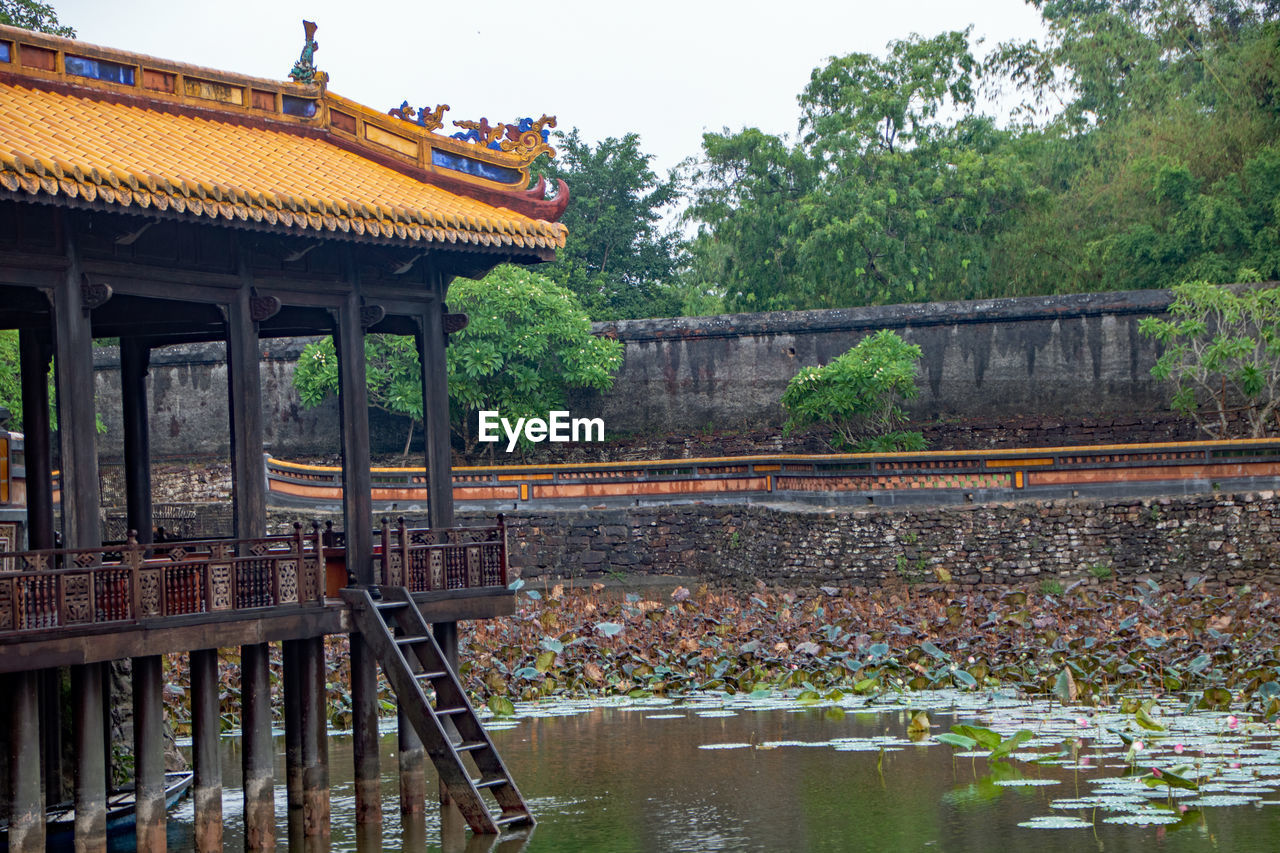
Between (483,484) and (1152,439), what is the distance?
1262 cm

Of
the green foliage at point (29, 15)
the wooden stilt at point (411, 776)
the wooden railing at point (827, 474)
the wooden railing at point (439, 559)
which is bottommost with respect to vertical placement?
the wooden stilt at point (411, 776)

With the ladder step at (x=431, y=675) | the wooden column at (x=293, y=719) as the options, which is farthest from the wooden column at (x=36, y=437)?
the ladder step at (x=431, y=675)

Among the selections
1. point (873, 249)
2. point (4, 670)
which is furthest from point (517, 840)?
point (873, 249)

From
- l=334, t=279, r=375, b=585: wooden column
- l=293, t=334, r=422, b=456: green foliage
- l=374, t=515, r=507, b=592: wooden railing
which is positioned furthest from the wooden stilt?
l=293, t=334, r=422, b=456: green foliage

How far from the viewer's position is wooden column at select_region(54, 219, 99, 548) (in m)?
10.6

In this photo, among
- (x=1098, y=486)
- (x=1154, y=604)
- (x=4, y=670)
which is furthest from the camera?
(x=1098, y=486)

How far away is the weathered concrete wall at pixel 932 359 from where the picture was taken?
30.9 m

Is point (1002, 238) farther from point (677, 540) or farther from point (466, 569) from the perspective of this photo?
point (466, 569)

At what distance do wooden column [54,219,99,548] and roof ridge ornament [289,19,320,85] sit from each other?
3.88 metres

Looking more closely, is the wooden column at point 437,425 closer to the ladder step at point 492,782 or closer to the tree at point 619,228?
the ladder step at point 492,782

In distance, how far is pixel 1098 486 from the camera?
26.1m

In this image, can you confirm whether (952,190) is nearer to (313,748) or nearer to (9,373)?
(9,373)

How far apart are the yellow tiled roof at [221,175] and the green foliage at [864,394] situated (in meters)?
17.5

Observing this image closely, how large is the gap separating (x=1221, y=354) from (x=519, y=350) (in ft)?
44.1
